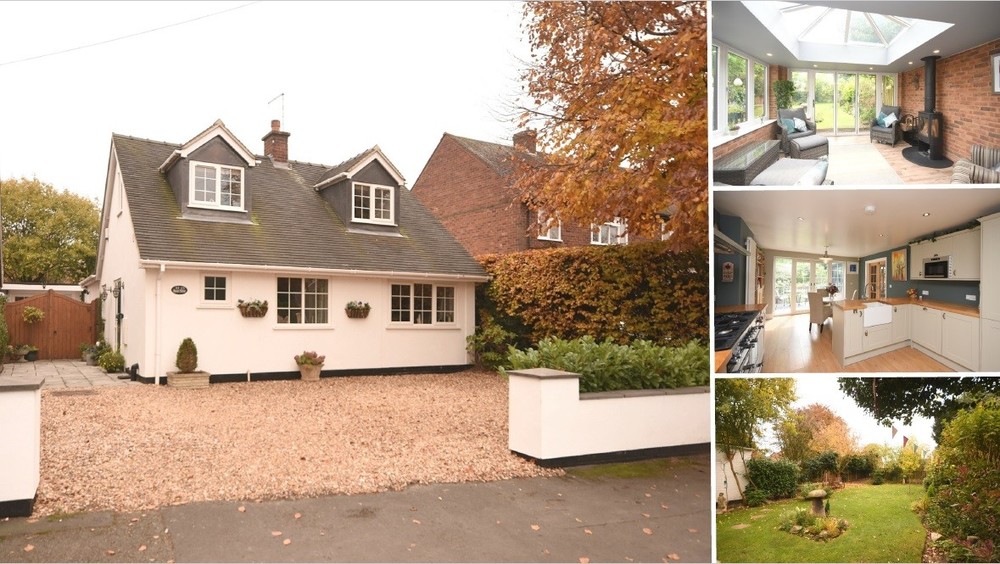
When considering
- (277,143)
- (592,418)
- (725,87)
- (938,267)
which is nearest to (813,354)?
(938,267)

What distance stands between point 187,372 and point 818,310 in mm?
11000

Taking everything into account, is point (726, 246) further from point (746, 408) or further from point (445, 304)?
point (445, 304)

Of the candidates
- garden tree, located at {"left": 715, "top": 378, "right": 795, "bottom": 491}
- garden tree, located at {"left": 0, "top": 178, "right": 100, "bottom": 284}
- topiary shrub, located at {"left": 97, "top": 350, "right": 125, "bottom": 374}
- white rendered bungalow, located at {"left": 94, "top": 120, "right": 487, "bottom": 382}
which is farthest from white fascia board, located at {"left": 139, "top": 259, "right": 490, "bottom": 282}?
garden tree, located at {"left": 0, "top": 178, "right": 100, "bottom": 284}

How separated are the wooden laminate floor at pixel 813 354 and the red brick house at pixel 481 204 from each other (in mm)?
14619

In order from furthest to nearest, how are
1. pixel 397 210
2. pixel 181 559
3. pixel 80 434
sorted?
pixel 397 210 → pixel 80 434 → pixel 181 559

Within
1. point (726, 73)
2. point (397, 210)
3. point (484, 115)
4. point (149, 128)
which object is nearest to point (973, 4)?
point (726, 73)

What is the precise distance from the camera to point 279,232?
1362 centimetres

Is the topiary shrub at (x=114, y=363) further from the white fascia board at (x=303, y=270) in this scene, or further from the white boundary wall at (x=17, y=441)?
the white boundary wall at (x=17, y=441)

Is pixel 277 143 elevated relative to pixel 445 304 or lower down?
elevated

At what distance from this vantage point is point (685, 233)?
815cm

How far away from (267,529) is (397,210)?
11.6 metres

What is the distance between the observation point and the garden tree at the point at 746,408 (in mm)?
3467

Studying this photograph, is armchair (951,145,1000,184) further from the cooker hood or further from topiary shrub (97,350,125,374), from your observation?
topiary shrub (97,350,125,374)

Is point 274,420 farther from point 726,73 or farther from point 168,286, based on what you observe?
point 726,73
